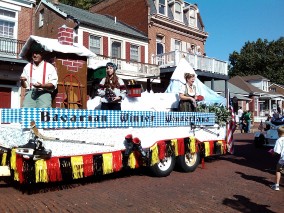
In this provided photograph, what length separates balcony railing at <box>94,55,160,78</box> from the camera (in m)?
21.0

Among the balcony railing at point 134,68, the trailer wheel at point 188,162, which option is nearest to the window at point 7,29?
the balcony railing at point 134,68

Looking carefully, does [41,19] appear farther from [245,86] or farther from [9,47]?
[245,86]

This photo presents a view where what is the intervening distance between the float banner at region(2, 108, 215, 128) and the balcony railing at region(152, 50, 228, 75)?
50.5 feet

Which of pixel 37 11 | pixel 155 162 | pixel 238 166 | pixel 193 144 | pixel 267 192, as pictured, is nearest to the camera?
pixel 267 192

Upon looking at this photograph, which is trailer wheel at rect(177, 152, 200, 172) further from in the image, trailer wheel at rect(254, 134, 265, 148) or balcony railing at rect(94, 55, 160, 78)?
balcony railing at rect(94, 55, 160, 78)

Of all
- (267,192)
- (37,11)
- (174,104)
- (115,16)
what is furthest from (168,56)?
(267,192)

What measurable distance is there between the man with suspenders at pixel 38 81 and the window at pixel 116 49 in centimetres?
1703

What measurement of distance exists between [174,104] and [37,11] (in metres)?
18.3

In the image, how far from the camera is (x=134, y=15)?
25.7m

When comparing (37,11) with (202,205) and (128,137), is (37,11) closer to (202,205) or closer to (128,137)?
(128,137)

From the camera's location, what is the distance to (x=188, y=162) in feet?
23.9

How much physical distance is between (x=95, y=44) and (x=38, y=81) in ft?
54.1

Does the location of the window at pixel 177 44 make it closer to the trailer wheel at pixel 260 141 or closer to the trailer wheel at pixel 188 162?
the trailer wheel at pixel 260 141

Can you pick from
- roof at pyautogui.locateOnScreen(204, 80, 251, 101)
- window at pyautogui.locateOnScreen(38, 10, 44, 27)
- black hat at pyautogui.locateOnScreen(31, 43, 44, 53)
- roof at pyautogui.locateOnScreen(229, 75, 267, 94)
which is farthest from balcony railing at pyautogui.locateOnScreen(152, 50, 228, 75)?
roof at pyautogui.locateOnScreen(229, 75, 267, 94)
